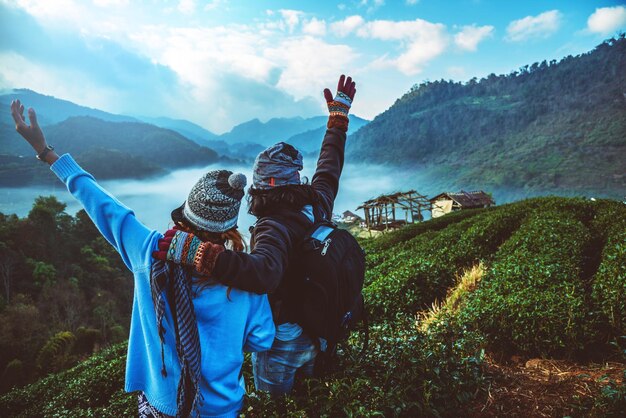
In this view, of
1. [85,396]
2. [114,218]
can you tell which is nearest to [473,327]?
[114,218]

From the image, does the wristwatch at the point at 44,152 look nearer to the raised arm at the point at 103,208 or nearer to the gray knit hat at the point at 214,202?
the raised arm at the point at 103,208

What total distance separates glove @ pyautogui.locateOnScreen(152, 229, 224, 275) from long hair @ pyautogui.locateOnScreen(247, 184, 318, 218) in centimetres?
55

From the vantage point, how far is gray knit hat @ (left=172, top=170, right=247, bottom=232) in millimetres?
1757

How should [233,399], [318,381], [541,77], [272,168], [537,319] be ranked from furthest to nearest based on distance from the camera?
[541,77]
[537,319]
[318,381]
[272,168]
[233,399]

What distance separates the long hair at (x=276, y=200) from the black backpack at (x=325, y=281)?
19 centimetres

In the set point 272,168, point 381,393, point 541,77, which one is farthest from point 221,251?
point 541,77

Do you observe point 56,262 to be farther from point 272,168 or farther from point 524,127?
point 524,127

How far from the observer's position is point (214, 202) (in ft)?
5.76

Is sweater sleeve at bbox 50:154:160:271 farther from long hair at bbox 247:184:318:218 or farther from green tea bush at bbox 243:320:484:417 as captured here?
green tea bush at bbox 243:320:484:417

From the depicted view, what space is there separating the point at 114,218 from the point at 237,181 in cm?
62

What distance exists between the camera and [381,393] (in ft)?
7.39

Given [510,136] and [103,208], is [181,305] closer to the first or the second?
[103,208]

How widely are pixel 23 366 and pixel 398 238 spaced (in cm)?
2665

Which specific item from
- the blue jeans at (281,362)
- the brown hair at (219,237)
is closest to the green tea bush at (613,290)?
the blue jeans at (281,362)
